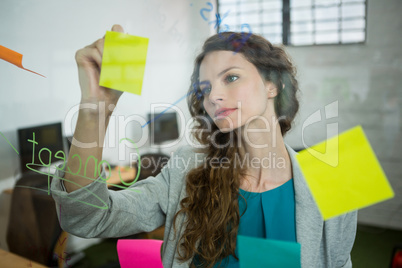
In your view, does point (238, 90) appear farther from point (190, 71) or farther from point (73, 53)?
point (73, 53)

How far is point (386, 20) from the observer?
45 centimetres

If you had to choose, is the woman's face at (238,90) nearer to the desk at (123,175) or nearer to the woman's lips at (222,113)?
the woman's lips at (222,113)

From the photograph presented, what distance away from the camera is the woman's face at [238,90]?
1.67ft

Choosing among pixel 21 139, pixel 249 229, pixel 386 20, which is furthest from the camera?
pixel 21 139

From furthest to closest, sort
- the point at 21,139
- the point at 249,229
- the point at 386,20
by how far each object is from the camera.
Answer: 1. the point at 21,139
2. the point at 249,229
3. the point at 386,20

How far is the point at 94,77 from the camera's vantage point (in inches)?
23.9

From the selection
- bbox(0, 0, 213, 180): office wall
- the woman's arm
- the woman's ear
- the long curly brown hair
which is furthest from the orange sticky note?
the woman's ear

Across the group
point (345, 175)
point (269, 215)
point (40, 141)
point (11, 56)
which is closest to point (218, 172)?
point (269, 215)

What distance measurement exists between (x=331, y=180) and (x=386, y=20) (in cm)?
25

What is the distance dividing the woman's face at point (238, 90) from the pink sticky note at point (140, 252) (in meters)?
0.30

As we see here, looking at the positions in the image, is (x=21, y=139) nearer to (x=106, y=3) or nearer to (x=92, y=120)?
(x=92, y=120)

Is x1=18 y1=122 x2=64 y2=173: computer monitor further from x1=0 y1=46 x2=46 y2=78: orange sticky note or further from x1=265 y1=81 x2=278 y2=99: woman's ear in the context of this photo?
x1=265 y1=81 x2=278 y2=99: woman's ear

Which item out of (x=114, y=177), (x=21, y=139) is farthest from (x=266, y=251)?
(x=21, y=139)

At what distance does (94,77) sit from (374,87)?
0.48 metres
